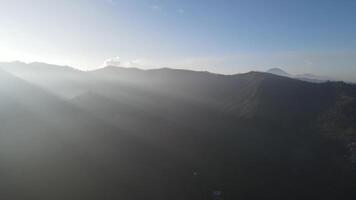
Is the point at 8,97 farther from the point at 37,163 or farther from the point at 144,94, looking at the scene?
the point at 37,163

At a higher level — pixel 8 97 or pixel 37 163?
pixel 8 97

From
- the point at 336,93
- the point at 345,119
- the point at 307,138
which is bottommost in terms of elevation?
the point at 307,138

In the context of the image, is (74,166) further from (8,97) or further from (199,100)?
(8,97)

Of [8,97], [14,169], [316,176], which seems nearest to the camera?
[14,169]

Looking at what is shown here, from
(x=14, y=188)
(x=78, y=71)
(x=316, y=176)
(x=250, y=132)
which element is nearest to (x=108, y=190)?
(x=14, y=188)

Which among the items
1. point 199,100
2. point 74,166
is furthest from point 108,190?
point 199,100

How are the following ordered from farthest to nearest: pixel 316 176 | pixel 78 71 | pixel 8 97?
pixel 78 71 < pixel 8 97 < pixel 316 176

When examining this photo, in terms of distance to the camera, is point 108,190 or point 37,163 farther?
point 37,163
